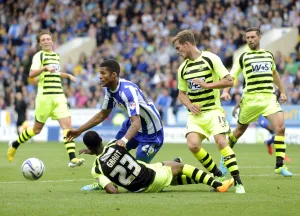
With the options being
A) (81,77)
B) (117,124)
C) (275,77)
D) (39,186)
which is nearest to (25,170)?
(39,186)

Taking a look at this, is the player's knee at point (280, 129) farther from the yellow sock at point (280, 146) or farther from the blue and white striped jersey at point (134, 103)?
the blue and white striped jersey at point (134, 103)

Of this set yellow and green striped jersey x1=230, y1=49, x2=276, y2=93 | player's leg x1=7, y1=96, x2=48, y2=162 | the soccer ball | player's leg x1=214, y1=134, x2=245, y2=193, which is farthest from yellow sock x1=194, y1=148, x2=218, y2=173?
player's leg x1=7, y1=96, x2=48, y2=162

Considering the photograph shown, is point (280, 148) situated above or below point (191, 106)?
below

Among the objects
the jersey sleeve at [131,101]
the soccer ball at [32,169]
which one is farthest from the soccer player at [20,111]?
the jersey sleeve at [131,101]

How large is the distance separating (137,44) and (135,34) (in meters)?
0.77

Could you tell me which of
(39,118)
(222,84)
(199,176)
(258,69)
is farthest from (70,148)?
(222,84)

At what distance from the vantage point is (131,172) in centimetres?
1017

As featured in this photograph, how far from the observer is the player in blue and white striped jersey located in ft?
34.4

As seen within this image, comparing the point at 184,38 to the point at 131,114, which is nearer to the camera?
the point at 131,114

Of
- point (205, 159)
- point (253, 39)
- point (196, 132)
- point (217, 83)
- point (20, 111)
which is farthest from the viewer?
point (20, 111)

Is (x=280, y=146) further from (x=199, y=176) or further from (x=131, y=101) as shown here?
(x=131, y=101)

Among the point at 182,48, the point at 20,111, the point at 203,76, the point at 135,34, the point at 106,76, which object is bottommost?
the point at 20,111

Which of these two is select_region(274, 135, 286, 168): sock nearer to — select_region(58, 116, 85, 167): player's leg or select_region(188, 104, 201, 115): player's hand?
select_region(188, 104, 201, 115): player's hand

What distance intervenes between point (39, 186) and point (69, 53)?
81.3ft
